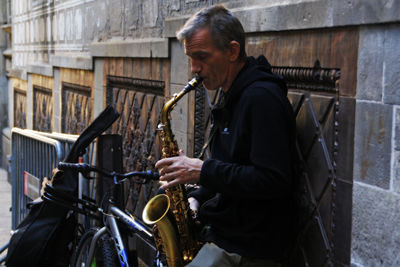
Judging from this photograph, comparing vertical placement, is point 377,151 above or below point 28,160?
above

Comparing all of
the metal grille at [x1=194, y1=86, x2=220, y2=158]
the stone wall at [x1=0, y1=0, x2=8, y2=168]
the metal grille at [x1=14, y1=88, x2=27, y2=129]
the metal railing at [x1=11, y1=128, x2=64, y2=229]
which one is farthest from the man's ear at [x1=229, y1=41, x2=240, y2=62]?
the stone wall at [x1=0, y1=0, x2=8, y2=168]

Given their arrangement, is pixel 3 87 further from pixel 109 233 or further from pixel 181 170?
pixel 181 170

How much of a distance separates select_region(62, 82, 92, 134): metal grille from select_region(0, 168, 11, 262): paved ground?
1.66 meters

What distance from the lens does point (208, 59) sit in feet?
11.3

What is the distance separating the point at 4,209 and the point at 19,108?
4885 mm

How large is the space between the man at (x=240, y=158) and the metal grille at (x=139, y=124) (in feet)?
10.5

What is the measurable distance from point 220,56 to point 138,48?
3.80m

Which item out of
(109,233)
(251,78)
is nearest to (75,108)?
(109,233)

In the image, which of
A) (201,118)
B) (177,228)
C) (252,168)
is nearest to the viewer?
(252,168)

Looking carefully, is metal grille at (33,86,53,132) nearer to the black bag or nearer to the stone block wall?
the black bag

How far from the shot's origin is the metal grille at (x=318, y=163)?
3.61m

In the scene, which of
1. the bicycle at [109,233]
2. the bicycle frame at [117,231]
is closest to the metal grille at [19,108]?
the bicycle at [109,233]

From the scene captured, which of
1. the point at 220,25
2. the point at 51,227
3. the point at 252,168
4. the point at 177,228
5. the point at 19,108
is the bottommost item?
the point at 19,108

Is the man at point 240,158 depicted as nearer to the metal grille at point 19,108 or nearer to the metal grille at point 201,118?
the metal grille at point 201,118
